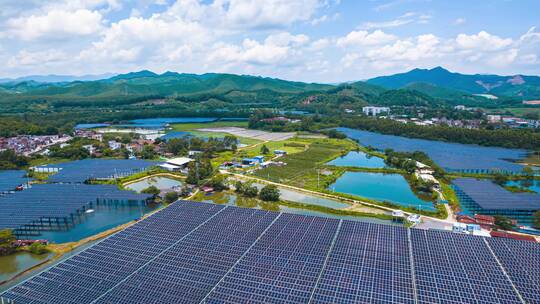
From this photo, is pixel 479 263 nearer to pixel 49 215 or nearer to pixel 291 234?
pixel 291 234

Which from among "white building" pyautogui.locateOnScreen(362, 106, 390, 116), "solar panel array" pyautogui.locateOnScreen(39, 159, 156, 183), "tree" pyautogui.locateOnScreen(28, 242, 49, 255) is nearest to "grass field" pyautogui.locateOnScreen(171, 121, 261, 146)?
"solar panel array" pyautogui.locateOnScreen(39, 159, 156, 183)

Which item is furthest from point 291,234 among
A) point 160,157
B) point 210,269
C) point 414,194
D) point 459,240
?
point 160,157

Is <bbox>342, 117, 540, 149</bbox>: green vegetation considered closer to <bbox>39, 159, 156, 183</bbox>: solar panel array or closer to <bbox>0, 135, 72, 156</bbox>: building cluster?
<bbox>39, 159, 156, 183</bbox>: solar panel array

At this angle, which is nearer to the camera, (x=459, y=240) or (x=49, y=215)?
(x=459, y=240)

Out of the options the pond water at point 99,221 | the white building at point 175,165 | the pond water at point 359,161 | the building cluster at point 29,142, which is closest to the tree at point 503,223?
the pond water at point 359,161

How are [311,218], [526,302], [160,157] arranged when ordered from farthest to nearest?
[160,157] → [311,218] → [526,302]

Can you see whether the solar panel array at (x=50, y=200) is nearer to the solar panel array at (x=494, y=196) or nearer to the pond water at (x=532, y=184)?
the solar panel array at (x=494, y=196)

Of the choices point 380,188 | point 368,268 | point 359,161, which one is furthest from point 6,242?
point 359,161
